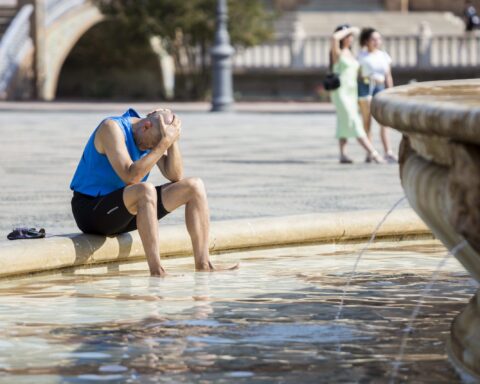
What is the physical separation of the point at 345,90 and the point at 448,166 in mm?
11096

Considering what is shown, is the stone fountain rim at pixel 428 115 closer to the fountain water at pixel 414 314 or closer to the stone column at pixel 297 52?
the fountain water at pixel 414 314

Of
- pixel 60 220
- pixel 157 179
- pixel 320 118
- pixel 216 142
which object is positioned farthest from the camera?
pixel 320 118

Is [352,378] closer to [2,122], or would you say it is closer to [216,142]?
[216,142]

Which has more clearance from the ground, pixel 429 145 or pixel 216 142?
pixel 429 145

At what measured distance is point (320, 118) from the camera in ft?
91.6

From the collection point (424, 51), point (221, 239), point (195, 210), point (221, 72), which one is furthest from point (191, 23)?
point (195, 210)

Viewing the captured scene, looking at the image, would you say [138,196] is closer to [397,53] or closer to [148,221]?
[148,221]

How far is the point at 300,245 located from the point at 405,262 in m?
0.74

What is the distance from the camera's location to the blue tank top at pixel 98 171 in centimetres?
805

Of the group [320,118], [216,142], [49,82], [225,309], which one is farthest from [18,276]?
[49,82]

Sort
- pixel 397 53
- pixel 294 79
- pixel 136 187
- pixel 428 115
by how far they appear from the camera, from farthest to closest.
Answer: pixel 294 79 → pixel 397 53 → pixel 136 187 → pixel 428 115

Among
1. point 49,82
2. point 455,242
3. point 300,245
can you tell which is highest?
point 455,242

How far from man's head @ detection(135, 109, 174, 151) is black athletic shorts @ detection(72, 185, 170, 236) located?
0.27 metres

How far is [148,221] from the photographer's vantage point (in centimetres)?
777
